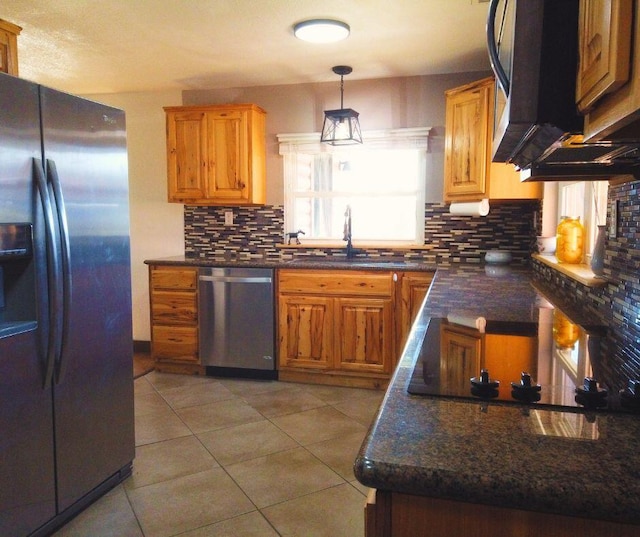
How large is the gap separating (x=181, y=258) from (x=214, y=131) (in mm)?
1061

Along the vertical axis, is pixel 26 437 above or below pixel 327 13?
below

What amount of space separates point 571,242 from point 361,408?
1.61m

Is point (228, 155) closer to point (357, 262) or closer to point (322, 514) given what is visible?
point (357, 262)

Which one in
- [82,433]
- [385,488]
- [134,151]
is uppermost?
[134,151]

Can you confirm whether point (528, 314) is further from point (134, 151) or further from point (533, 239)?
point (134, 151)

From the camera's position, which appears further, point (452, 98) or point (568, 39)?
point (452, 98)

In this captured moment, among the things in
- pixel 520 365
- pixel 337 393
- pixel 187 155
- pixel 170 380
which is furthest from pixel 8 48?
pixel 520 365

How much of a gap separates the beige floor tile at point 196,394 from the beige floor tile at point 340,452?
3.26ft

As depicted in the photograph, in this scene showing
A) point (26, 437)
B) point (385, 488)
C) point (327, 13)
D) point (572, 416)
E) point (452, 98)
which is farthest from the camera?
point (452, 98)

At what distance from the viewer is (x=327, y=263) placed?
3756 mm

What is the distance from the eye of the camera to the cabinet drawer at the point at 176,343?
157 inches

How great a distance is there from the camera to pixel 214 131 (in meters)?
4.10

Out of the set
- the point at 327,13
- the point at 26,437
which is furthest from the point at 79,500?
the point at 327,13

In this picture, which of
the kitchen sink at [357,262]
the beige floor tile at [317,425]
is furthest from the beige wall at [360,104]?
the beige floor tile at [317,425]
